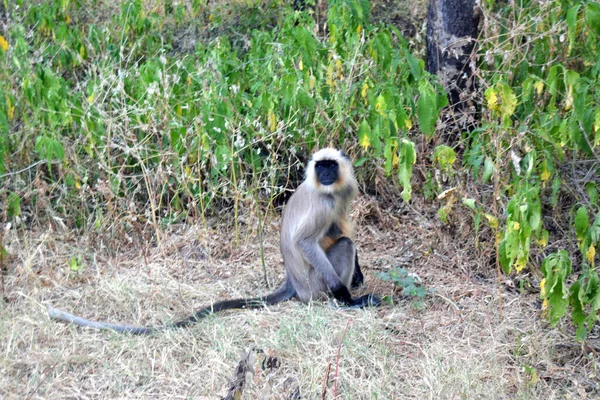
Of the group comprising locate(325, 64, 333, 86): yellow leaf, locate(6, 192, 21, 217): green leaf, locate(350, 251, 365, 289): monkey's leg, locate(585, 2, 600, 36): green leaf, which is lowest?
locate(350, 251, 365, 289): monkey's leg

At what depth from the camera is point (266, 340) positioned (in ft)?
15.5

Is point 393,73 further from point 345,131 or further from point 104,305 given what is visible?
point 104,305

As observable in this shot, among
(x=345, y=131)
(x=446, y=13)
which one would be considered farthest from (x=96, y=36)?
(x=446, y=13)

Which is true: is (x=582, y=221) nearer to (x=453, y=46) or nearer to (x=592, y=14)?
(x=592, y=14)

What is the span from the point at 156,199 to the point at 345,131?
1.56m

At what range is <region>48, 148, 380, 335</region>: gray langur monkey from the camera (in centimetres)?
538

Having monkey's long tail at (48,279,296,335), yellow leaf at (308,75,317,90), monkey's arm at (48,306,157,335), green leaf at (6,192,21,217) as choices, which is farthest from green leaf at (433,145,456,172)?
green leaf at (6,192,21,217)

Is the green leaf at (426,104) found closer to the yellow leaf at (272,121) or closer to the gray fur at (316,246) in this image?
the gray fur at (316,246)

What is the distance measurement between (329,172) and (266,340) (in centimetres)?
121

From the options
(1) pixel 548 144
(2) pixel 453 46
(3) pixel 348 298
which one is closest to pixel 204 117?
(3) pixel 348 298

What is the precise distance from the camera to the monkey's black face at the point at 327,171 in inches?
211

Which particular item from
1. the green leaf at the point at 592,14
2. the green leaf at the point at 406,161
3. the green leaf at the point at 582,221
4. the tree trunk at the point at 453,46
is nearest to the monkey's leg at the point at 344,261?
the green leaf at the point at 406,161

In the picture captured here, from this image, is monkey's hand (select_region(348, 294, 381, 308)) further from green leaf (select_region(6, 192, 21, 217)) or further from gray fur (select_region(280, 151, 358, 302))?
green leaf (select_region(6, 192, 21, 217))

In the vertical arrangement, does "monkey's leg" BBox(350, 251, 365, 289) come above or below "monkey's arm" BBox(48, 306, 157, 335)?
below
